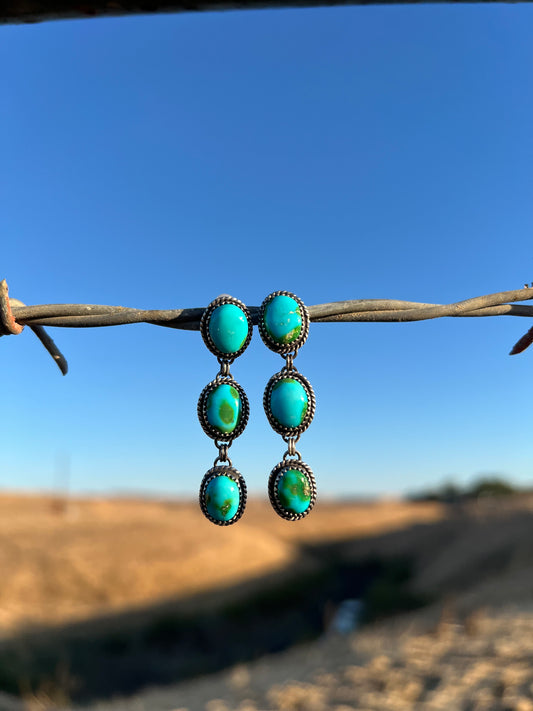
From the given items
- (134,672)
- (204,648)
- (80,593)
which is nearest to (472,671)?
(134,672)

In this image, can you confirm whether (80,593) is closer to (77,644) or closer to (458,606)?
(77,644)

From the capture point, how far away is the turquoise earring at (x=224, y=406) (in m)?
2.30

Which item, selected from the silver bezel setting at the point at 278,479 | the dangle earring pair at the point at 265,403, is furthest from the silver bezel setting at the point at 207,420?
the silver bezel setting at the point at 278,479

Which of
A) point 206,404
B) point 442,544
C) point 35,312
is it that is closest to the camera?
point 35,312

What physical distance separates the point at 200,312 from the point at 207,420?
432 millimetres

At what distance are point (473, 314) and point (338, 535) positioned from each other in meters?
32.4

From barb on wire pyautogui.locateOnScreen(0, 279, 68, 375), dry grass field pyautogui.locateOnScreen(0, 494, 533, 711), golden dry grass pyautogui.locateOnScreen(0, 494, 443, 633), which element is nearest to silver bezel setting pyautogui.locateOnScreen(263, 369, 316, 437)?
barb on wire pyautogui.locateOnScreen(0, 279, 68, 375)

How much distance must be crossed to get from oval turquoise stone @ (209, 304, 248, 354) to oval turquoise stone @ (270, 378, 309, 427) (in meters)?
0.26

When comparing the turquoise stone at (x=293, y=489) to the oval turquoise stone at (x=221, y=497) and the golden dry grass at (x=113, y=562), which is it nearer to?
the oval turquoise stone at (x=221, y=497)

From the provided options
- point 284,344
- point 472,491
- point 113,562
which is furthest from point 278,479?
point 472,491

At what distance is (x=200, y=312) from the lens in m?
2.32

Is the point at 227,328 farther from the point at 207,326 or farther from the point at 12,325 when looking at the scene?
the point at 12,325

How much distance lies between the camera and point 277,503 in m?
2.35

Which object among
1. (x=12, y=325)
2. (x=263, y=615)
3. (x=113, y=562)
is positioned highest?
(x=12, y=325)
